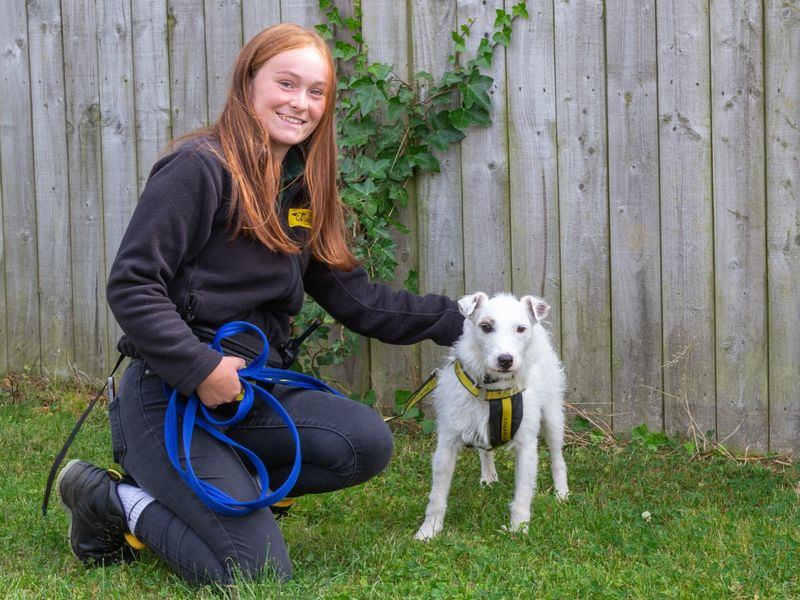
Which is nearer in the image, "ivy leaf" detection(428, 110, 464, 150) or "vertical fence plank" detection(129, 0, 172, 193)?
"ivy leaf" detection(428, 110, 464, 150)

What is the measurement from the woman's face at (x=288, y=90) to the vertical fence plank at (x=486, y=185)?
1.64 meters

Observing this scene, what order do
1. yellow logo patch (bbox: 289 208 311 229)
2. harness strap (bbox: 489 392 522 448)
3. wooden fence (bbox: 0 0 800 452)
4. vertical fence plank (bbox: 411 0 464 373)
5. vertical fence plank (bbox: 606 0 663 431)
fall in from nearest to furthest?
yellow logo patch (bbox: 289 208 311 229)
harness strap (bbox: 489 392 522 448)
wooden fence (bbox: 0 0 800 452)
vertical fence plank (bbox: 606 0 663 431)
vertical fence plank (bbox: 411 0 464 373)

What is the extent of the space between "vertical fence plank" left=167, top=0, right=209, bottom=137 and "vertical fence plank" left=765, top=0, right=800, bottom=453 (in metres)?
2.99

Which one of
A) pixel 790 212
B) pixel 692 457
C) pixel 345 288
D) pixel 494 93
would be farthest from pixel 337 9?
pixel 692 457

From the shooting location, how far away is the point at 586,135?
4.97 m

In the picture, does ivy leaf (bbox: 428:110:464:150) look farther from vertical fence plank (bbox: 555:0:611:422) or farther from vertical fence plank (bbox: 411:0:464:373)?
vertical fence plank (bbox: 555:0:611:422)

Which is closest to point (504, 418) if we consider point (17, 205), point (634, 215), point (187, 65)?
point (634, 215)

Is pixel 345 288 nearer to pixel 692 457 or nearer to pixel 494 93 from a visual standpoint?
pixel 494 93

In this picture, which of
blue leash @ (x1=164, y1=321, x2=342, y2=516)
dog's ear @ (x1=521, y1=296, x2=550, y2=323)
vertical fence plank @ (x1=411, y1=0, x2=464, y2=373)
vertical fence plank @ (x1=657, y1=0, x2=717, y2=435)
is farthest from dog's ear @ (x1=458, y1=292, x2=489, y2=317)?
vertical fence plank @ (x1=657, y1=0, x2=717, y2=435)

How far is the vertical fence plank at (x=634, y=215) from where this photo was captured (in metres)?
4.84

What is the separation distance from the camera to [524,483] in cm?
399

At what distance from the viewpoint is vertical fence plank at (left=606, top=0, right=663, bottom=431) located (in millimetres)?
4840

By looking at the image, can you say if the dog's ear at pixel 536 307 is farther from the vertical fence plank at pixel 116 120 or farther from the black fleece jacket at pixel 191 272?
the vertical fence plank at pixel 116 120

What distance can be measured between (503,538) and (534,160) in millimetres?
2102
